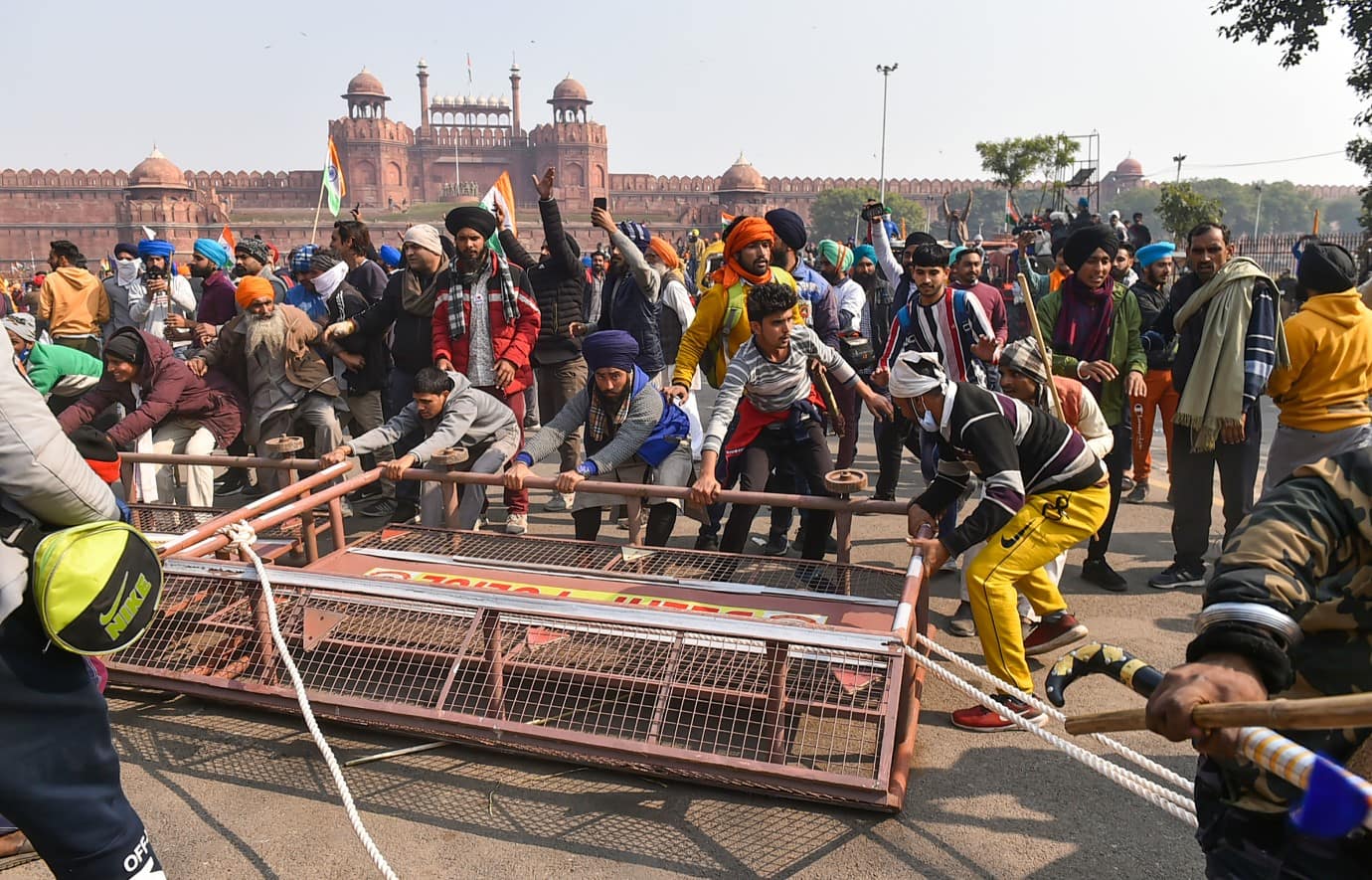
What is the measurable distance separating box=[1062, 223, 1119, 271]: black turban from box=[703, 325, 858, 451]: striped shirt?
182 cm

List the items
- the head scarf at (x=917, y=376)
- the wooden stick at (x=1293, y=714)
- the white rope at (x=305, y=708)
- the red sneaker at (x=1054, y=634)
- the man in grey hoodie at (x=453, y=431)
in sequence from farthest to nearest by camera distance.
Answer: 1. the man in grey hoodie at (x=453, y=431)
2. the red sneaker at (x=1054, y=634)
3. the head scarf at (x=917, y=376)
4. the white rope at (x=305, y=708)
5. the wooden stick at (x=1293, y=714)

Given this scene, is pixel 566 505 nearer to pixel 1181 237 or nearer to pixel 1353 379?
pixel 1353 379

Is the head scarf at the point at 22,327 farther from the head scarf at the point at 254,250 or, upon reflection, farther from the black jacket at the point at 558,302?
the black jacket at the point at 558,302

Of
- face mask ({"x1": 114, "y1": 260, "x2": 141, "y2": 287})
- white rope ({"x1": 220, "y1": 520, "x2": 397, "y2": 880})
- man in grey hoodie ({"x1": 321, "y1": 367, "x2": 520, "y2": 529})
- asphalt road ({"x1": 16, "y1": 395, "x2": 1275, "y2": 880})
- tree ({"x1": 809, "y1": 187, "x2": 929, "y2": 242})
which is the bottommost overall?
asphalt road ({"x1": 16, "y1": 395, "x2": 1275, "y2": 880})

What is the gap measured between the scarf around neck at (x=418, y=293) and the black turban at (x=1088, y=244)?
4.10 meters

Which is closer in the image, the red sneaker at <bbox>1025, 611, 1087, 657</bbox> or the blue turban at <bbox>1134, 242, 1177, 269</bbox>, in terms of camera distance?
the red sneaker at <bbox>1025, 611, 1087, 657</bbox>

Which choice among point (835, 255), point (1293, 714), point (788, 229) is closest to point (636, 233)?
point (835, 255)

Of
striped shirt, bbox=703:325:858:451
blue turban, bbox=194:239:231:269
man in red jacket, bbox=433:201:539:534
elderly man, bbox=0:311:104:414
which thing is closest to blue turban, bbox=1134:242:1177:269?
striped shirt, bbox=703:325:858:451

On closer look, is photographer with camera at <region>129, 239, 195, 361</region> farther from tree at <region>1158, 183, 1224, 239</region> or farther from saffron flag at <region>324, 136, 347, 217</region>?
tree at <region>1158, 183, 1224, 239</region>

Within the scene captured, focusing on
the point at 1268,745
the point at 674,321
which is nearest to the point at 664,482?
the point at 674,321

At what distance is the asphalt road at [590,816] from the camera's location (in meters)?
2.94

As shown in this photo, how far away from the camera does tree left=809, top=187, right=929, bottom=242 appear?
82812mm

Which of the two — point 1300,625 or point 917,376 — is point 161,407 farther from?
point 1300,625

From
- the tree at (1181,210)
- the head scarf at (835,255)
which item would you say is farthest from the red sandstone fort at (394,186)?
the head scarf at (835,255)
